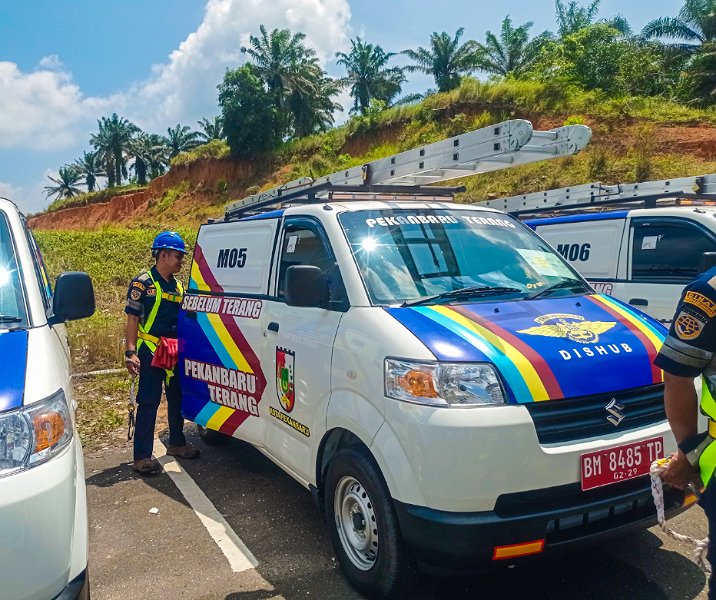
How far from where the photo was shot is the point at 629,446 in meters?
2.79

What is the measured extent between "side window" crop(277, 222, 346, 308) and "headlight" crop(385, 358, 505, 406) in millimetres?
791

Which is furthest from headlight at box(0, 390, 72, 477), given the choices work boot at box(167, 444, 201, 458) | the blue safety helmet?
work boot at box(167, 444, 201, 458)

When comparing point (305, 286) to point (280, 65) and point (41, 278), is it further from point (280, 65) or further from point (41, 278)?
point (280, 65)

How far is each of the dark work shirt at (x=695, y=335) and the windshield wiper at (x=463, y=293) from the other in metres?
1.47

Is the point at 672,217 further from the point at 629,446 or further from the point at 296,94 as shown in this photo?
the point at 296,94

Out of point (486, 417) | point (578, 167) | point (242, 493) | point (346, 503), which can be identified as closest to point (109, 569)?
point (242, 493)

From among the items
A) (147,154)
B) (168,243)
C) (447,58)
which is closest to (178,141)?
(147,154)

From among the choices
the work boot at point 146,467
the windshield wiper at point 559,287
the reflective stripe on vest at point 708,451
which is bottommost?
the work boot at point 146,467

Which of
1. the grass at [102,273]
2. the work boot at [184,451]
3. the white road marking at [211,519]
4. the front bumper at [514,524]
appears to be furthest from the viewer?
the grass at [102,273]

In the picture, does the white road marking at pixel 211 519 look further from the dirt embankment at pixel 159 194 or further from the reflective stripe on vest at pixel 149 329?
the dirt embankment at pixel 159 194

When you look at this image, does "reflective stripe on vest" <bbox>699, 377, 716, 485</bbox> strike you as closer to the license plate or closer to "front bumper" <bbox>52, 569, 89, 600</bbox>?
the license plate

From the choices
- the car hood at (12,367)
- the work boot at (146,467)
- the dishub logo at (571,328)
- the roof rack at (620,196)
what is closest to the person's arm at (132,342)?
the work boot at (146,467)

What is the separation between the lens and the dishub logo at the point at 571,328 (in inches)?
117

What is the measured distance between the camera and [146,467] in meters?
4.96
